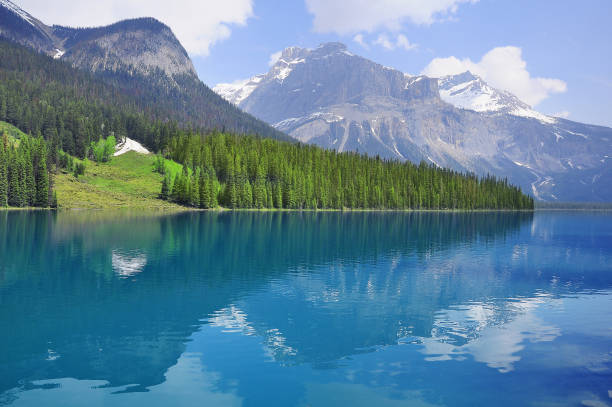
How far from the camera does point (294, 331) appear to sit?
28.1 metres

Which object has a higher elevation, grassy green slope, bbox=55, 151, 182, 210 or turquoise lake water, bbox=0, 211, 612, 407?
grassy green slope, bbox=55, 151, 182, 210

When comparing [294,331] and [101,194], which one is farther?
[101,194]

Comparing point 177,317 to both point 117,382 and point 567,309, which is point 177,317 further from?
point 567,309

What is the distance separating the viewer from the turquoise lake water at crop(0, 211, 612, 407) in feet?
64.7

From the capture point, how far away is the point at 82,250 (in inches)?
2311

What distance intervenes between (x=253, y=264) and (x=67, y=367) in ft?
107

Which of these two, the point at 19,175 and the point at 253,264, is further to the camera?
the point at 19,175

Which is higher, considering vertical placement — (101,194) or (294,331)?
(101,194)

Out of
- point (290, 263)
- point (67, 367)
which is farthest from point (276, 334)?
point (290, 263)

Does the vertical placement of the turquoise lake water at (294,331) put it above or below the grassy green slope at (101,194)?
below

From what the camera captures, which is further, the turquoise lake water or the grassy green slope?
the grassy green slope

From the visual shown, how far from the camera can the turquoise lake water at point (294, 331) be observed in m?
19.7

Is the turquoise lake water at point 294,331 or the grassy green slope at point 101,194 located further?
the grassy green slope at point 101,194

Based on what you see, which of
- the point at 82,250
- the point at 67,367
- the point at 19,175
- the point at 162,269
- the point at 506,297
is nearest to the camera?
the point at 67,367
